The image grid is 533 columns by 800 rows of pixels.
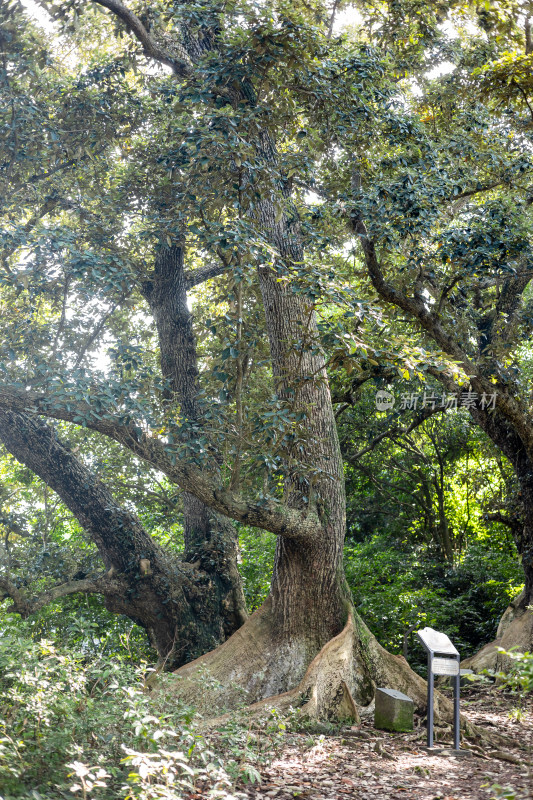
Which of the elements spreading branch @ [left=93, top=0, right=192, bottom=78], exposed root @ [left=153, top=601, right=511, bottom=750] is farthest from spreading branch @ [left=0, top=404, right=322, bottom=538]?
spreading branch @ [left=93, top=0, right=192, bottom=78]

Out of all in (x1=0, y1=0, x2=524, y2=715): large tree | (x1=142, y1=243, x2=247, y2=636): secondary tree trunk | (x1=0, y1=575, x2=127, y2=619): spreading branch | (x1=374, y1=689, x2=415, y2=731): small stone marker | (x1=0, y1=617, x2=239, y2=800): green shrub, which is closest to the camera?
(x1=0, y1=617, x2=239, y2=800): green shrub

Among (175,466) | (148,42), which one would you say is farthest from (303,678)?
(148,42)

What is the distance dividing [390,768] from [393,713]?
1.04 m

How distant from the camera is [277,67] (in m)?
6.63

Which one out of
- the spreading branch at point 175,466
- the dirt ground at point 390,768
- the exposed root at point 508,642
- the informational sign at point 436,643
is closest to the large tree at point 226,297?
the spreading branch at point 175,466

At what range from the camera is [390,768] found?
486 cm

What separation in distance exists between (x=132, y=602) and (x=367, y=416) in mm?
6126

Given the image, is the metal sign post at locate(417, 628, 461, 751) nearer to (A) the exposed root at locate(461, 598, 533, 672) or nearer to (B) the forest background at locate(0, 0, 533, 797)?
(B) the forest background at locate(0, 0, 533, 797)

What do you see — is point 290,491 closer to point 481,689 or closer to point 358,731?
point 358,731

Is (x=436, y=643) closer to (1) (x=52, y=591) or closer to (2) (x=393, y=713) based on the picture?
(2) (x=393, y=713)

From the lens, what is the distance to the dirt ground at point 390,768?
4184 mm

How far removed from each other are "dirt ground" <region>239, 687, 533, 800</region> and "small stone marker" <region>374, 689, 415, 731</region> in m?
0.10

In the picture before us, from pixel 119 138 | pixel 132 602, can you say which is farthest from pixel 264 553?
pixel 119 138

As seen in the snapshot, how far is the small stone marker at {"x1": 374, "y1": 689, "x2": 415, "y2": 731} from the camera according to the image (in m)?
5.88
